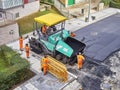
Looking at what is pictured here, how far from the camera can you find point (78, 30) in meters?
22.4

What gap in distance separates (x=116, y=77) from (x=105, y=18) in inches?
483

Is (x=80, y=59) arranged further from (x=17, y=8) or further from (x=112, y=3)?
(x=112, y=3)

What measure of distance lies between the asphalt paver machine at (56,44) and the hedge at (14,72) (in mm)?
2365

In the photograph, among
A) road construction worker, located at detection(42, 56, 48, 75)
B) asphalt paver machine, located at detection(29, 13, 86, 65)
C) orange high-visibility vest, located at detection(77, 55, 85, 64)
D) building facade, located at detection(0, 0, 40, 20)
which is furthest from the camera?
building facade, located at detection(0, 0, 40, 20)

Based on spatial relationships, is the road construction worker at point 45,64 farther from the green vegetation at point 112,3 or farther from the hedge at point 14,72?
the green vegetation at point 112,3

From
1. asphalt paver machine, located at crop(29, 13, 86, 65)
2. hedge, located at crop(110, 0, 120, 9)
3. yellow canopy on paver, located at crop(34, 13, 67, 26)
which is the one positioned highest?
yellow canopy on paver, located at crop(34, 13, 67, 26)

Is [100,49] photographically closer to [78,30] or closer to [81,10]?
[78,30]

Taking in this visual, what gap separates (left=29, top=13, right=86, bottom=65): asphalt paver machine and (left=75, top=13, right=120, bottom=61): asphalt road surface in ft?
6.38

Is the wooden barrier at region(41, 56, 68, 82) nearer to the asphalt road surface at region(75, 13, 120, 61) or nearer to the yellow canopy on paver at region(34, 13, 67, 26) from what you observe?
the yellow canopy on paver at region(34, 13, 67, 26)

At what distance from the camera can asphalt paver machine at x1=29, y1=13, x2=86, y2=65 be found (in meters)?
16.1

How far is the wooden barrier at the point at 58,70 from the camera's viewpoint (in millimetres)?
14294

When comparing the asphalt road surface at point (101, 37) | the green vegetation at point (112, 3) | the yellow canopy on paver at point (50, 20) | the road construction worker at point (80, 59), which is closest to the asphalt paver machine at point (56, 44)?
the yellow canopy on paver at point (50, 20)

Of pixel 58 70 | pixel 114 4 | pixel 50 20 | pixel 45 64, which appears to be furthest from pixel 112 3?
pixel 58 70

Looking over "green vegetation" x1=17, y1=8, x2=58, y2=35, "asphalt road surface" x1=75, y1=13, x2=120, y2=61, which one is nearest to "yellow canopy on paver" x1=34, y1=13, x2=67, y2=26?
"asphalt road surface" x1=75, y1=13, x2=120, y2=61
